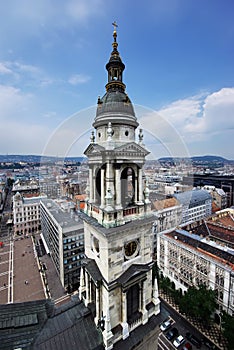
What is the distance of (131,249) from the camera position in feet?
32.4

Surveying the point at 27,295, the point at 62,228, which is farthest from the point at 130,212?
the point at 27,295

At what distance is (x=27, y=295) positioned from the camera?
32.1 metres

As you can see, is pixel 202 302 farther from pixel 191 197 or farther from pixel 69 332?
pixel 191 197

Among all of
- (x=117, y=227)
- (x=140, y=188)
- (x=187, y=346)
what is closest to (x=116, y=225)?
(x=117, y=227)

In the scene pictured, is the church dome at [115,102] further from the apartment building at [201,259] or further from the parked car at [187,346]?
the parked car at [187,346]

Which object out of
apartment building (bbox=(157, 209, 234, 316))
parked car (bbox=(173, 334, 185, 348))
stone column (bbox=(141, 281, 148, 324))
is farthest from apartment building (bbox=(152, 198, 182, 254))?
stone column (bbox=(141, 281, 148, 324))

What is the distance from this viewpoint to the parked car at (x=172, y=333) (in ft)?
78.9

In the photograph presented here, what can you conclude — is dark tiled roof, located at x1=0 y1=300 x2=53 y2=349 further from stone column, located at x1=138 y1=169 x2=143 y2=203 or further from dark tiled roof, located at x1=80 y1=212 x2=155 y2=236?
stone column, located at x1=138 y1=169 x2=143 y2=203

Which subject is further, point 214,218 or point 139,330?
point 214,218

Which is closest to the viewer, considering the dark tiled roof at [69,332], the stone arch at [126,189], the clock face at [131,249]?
the dark tiled roof at [69,332]

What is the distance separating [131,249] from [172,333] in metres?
24.4

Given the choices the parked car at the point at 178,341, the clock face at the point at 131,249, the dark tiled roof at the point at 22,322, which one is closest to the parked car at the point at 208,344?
the parked car at the point at 178,341

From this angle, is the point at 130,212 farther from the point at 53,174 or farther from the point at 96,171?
the point at 53,174

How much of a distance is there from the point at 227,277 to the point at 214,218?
25737mm
